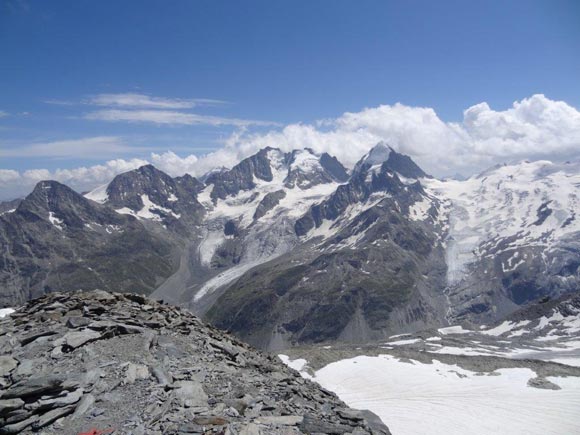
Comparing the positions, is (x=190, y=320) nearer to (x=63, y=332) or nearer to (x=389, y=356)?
(x=63, y=332)

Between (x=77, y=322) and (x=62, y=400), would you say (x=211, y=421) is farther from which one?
(x=77, y=322)

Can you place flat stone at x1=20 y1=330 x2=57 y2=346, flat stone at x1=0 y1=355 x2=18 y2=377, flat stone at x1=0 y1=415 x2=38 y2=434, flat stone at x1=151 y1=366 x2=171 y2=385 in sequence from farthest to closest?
1. flat stone at x1=20 y1=330 x2=57 y2=346
2. flat stone at x1=0 y1=355 x2=18 y2=377
3. flat stone at x1=151 y1=366 x2=171 y2=385
4. flat stone at x1=0 y1=415 x2=38 y2=434

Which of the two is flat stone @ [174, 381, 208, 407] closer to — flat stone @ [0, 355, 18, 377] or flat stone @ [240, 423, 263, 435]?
flat stone @ [240, 423, 263, 435]

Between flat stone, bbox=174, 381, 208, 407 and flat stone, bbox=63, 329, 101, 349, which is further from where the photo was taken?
flat stone, bbox=63, 329, 101, 349

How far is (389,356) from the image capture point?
88375mm

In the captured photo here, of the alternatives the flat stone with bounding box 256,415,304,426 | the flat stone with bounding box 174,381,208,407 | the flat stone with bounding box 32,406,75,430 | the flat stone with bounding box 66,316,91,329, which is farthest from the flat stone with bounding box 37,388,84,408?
the flat stone with bounding box 256,415,304,426

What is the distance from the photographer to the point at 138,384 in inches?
995

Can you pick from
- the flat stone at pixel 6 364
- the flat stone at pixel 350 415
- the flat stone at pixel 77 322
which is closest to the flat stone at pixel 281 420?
the flat stone at pixel 350 415

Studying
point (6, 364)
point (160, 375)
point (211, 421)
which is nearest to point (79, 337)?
point (6, 364)

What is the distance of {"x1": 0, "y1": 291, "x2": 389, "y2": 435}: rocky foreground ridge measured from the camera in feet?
72.9

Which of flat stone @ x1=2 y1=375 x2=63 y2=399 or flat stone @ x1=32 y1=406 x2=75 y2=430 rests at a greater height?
flat stone @ x1=2 y1=375 x2=63 y2=399

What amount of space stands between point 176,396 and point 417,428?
34.5 meters

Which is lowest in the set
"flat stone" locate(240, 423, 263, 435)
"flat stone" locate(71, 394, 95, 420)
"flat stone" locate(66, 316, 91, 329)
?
"flat stone" locate(240, 423, 263, 435)

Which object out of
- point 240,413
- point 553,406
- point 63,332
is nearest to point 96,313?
point 63,332
